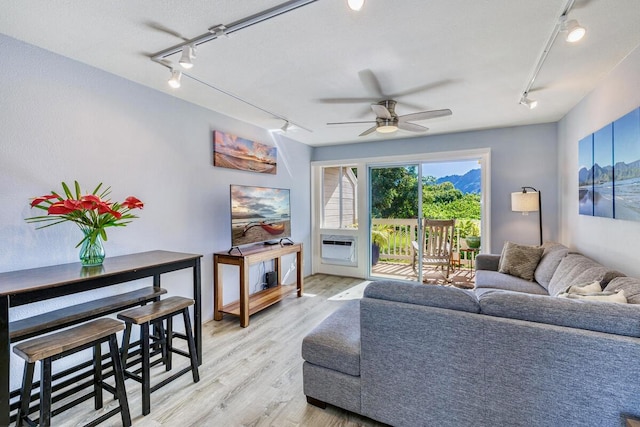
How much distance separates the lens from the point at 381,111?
2.67 m

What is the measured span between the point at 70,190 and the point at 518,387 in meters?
3.09

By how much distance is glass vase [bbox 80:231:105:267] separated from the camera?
2.05m

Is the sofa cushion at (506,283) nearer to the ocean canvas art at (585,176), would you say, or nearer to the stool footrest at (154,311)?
the ocean canvas art at (585,176)

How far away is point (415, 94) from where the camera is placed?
2.88 metres

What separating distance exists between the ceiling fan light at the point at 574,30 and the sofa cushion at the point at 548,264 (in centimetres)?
211

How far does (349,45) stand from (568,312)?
195 centimetres

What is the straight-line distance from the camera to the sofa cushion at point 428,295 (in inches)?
59.0

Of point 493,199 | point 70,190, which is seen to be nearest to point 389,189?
point 493,199

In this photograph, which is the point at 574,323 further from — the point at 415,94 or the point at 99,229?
the point at 99,229

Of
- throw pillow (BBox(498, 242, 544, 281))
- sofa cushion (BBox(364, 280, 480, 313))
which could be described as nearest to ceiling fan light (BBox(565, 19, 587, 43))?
sofa cushion (BBox(364, 280, 480, 313))

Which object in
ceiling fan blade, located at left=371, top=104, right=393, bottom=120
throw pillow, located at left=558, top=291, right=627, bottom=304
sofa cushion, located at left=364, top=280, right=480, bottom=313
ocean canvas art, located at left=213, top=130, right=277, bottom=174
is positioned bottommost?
throw pillow, located at left=558, top=291, right=627, bottom=304

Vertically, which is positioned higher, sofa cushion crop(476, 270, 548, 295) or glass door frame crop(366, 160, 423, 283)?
glass door frame crop(366, 160, 423, 283)

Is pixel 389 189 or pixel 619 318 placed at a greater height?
pixel 389 189

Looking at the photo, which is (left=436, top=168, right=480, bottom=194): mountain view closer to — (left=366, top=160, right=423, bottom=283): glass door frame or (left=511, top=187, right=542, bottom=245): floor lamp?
(left=366, top=160, right=423, bottom=283): glass door frame
